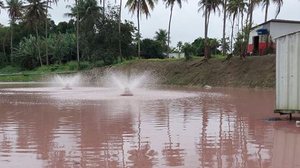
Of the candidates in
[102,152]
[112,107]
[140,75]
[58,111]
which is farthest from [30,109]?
[140,75]

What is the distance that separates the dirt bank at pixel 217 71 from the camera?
3462 cm

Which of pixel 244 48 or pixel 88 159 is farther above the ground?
pixel 244 48

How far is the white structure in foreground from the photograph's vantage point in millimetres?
12336

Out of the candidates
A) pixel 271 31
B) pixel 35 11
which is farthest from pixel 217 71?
pixel 35 11

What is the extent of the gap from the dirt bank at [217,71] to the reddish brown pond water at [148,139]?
19465mm

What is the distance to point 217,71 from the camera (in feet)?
129

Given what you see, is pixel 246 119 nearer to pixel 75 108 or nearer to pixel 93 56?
pixel 75 108

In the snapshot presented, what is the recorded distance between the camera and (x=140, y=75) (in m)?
47.7

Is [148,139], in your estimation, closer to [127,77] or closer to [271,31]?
[271,31]

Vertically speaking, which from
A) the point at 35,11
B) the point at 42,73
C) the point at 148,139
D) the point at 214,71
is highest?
the point at 35,11

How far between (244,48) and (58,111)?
26058mm

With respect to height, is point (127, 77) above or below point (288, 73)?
below

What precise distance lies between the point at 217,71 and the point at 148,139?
29988 millimetres

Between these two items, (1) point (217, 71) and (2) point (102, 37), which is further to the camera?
(2) point (102, 37)
